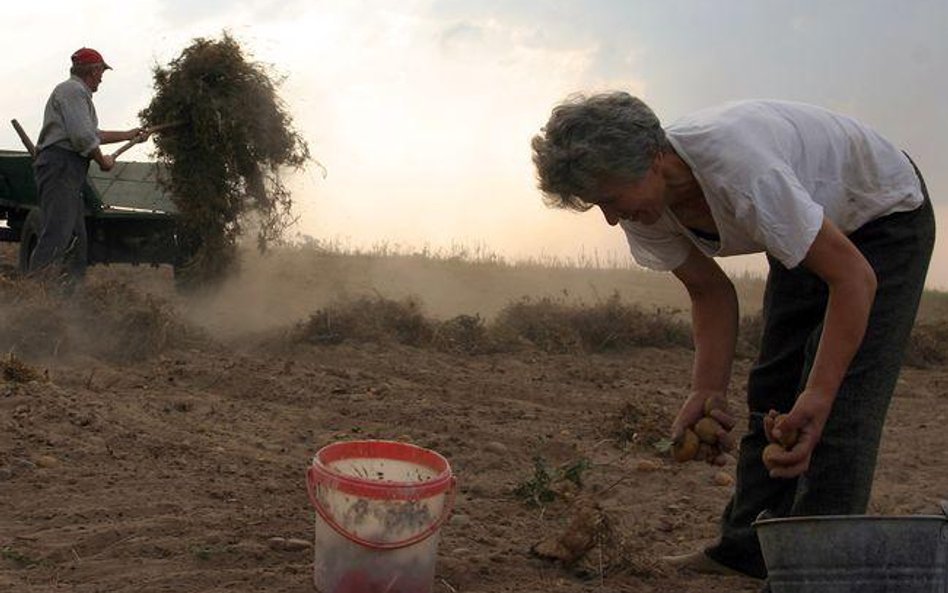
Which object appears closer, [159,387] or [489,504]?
[489,504]

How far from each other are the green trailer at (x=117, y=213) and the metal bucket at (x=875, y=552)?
7788mm

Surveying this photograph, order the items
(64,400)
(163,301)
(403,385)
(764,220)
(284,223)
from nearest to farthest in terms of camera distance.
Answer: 1. (764,220)
2. (64,400)
3. (403,385)
4. (163,301)
5. (284,223)

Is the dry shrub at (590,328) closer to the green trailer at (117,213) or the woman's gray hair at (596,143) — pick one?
the green trailer at (117,213)

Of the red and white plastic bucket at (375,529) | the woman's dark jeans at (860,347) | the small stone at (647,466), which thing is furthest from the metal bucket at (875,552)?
the small stone at (647,466)

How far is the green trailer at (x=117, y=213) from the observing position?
957cm

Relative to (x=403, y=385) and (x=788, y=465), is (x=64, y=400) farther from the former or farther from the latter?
(x=788, y=465)

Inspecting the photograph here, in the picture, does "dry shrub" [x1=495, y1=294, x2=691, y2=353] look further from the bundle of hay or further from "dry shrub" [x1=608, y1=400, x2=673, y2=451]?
"dry shrub" [x1=608, y1=400, x2=673, y2=451]

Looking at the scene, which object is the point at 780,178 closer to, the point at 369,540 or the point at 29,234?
the point at 369,540

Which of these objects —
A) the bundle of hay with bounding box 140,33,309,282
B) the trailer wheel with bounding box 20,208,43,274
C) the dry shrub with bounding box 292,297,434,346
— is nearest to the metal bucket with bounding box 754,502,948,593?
the dry shrub with bounding box 292,297,434,346

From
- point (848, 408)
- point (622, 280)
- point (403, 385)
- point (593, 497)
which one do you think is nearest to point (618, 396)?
point (403, 385)

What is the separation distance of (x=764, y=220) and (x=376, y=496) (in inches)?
50.0

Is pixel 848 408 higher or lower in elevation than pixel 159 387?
higher

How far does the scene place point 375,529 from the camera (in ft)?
10.2

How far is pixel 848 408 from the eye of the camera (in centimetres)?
301
